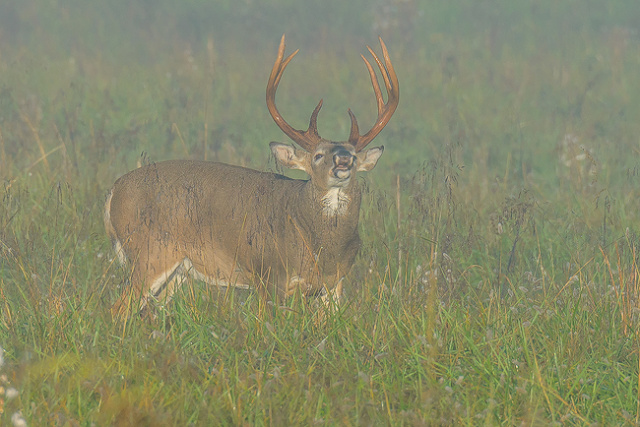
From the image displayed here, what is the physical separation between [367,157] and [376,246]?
0.51 meters

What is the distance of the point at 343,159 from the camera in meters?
5.03

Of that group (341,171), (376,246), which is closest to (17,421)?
(341,171)

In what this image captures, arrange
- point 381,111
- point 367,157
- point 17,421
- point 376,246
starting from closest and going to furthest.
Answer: point 17,421, point 376,246, point 367,157, point 381,111

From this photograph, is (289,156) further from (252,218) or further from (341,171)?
(341,171)

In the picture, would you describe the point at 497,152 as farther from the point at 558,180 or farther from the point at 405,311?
the point at 405,311

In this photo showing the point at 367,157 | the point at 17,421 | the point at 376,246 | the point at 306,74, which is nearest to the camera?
the point at 17,421

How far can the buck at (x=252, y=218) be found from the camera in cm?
519

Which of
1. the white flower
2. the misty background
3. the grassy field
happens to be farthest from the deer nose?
the white flower

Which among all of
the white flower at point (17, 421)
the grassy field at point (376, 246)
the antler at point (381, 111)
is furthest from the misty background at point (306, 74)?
the white flower at point (17, 421)

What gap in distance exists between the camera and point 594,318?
13.9 ft

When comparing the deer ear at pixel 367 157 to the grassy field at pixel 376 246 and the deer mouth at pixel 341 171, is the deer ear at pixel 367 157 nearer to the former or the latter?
the grassy field at pixel 376 246

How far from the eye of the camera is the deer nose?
5023 mm

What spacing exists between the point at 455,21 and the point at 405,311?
15.2 m

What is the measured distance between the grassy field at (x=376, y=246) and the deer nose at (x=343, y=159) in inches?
7.1
